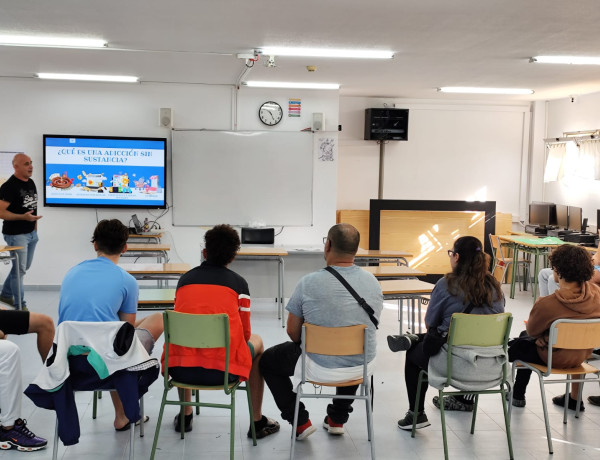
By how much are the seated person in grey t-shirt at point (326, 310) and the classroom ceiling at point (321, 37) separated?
199cm

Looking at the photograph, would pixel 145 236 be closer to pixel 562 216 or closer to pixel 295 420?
pixel 295 420

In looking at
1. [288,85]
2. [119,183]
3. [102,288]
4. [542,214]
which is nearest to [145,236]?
[119,183]

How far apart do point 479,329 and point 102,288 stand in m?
1.90

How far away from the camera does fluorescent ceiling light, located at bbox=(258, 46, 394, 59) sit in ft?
20.4

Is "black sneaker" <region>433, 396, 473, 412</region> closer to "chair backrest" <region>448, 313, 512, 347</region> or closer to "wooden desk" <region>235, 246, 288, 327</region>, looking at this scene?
"chair backrest" <region>448, 313, 512, 347</region>

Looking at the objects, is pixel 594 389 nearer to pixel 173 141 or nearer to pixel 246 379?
pixel 246 379

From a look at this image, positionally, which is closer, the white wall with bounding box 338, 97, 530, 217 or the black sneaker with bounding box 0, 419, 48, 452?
the black sneaker with bounding box 0, 419, 48, 452

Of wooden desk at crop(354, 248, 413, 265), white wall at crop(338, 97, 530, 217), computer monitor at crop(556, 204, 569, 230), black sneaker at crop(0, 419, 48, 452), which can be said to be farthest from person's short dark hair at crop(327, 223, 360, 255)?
white wall at crop(338, 97, 530, 217)

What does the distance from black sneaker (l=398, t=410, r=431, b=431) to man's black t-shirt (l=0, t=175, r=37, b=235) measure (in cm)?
469

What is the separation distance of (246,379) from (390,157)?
7.17 m

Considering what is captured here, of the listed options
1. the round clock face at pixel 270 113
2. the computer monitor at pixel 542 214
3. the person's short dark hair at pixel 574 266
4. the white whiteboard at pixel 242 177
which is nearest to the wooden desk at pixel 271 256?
the white whiteboard at pixel 242 177

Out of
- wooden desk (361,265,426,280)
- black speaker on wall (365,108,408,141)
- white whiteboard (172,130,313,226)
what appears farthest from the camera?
black speaker on wall (365,108,408,141)

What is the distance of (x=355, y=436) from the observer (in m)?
3.72

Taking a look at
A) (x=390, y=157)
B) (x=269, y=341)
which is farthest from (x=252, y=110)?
(x=269, y=341)
